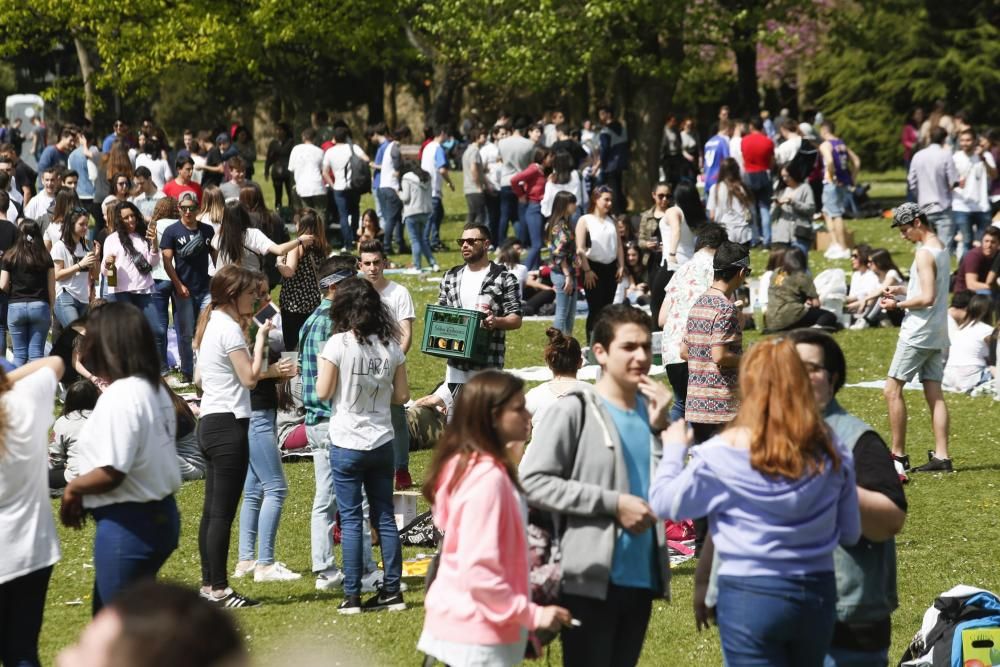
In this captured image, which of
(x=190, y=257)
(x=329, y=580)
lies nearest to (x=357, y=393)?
(x=329, y=580)

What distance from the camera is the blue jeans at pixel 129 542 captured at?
5.36m

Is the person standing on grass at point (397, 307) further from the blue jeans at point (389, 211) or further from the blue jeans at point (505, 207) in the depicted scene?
the blue jeans at point (505, 207)

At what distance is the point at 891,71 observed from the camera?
117 feet

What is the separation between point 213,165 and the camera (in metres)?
24.3

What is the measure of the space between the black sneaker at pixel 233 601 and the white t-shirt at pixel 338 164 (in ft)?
48.0

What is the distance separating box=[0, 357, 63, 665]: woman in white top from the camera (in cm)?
533

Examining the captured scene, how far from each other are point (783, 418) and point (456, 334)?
4.89 meters

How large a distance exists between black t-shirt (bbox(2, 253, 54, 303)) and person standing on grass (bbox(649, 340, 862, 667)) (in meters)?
9.34

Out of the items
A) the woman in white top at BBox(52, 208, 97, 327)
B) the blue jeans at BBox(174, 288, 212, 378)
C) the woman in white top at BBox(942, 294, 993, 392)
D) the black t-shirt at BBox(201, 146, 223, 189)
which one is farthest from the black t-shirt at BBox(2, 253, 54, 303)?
the black t-shirt at BBox(201, 146, 223, 189)

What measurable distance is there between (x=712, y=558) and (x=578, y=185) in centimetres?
1463

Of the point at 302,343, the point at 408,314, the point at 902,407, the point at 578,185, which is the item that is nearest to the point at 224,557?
the point at 302,343

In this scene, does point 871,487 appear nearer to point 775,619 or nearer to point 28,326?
point 775,619

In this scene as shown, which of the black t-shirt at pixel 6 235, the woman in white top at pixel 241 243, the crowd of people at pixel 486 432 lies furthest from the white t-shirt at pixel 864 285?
the black t-shirt at pixel 6 235

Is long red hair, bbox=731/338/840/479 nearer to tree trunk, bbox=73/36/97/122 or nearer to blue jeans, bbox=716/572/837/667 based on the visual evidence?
blue jeans, bbox=716/572/837/667
